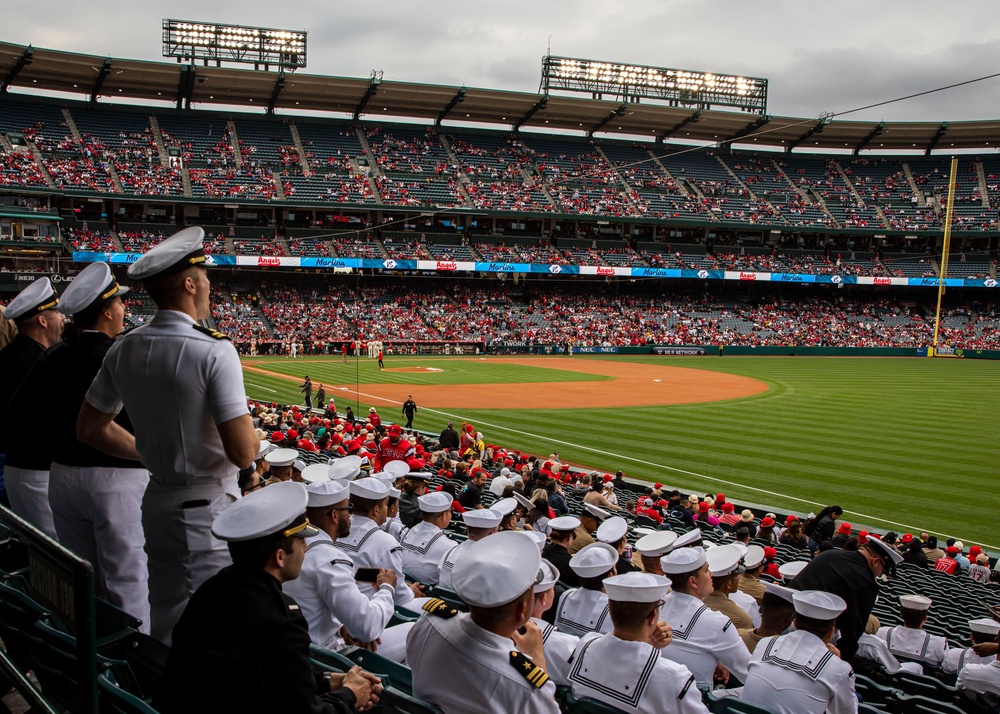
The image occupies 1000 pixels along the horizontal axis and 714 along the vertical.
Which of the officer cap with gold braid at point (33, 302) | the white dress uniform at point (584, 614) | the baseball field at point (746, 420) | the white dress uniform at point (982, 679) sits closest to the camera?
the white dress uniform at point (584, 614)

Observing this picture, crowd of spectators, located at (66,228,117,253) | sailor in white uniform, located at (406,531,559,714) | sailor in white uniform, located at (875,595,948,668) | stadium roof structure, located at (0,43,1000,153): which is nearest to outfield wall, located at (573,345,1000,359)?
stadium roof structure, located at (0,43,1000,153)

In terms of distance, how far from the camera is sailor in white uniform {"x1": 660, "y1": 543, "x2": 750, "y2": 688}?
4355mm

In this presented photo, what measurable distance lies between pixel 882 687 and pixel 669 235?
225 feet

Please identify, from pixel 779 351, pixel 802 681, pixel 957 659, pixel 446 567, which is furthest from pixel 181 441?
pixel 779 351

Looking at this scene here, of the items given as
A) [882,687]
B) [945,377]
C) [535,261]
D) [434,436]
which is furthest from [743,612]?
[535,261]

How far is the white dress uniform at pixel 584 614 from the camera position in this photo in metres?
4.51

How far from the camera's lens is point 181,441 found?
10.7 feet

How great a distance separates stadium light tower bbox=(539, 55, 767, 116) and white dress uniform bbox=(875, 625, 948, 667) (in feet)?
218

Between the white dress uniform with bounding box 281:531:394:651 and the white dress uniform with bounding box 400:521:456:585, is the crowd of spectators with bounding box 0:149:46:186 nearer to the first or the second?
the white dress uniform with bounding box 400:521:456:585

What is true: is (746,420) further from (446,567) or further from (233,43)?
(233,43)

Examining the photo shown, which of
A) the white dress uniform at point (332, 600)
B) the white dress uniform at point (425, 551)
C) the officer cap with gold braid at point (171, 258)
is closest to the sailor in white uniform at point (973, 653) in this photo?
the white dress uniform at point (425, 551)

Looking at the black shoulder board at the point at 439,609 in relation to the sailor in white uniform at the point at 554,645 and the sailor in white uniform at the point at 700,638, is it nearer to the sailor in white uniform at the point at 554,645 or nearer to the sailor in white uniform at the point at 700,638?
the sailor in white uniform at the point at 554,645

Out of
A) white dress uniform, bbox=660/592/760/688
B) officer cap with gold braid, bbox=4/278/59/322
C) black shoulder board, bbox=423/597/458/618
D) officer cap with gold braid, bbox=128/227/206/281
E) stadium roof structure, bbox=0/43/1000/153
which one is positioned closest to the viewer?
black shoulder board, bbox=423/597/458/618

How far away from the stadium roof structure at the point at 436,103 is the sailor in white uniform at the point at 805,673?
49.7m
